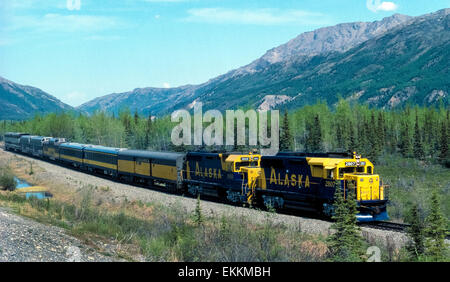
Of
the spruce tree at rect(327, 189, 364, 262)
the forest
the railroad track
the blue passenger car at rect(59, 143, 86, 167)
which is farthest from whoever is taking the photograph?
the forest

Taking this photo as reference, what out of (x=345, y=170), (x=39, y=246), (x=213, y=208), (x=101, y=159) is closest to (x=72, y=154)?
(x=101, y=159)

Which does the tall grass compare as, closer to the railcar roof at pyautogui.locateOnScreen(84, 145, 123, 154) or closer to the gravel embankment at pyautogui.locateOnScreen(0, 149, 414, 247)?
the gravel embankment at pyautogui.locateOnScreen(0, 149, 414, 247)

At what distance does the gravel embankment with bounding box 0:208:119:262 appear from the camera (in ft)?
38.5

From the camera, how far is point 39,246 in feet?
42.3

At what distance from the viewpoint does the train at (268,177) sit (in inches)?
843

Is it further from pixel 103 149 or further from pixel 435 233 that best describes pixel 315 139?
pixel 435 233

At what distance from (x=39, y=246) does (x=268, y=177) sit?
51.7 feet

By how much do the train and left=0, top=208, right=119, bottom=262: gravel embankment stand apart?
921 centimetres

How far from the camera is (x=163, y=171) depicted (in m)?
35.9

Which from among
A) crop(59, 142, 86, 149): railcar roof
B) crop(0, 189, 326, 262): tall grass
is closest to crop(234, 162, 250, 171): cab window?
crop(0, 189, 326, 262): tall grass

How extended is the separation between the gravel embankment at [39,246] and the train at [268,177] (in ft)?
30.2

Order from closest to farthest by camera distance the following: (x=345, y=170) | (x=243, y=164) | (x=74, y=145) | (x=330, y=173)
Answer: (x=345, y=170) → (x=330, y=173) → (x=243, y=164) → (x=74, y=145)
